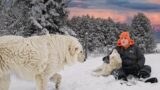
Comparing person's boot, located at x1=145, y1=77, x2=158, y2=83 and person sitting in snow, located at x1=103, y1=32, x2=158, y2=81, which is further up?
person sitting in snow, located at x1=103, y1=32, x2=158, y2=81

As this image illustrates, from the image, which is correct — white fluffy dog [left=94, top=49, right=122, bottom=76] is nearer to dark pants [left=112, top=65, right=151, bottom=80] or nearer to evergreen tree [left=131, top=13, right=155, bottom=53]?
dark pants [left=112, top=65, right=151, bottom=80]

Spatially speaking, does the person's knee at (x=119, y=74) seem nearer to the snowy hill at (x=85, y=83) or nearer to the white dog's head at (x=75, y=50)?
the snowy hill at (x=85, y=83)

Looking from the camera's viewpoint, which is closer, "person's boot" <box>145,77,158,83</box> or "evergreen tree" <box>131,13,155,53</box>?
"person's boot" <box>145,77,158,83</box>

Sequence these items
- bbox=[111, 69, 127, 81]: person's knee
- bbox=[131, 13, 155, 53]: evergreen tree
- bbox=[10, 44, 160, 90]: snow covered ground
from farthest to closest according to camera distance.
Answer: bbox=[131, 13, 155, 53]: evergreen tree → bbox=[111, 69, 127, 81]: person's knee → bbox=[10, 44, 160, 90]: snow covered ground

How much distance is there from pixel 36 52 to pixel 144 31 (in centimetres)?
6120

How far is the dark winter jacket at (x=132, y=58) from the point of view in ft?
28.8

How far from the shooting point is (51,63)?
23.9 feet

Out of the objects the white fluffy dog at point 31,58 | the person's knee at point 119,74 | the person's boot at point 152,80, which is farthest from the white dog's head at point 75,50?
the person's boot at point 152,80

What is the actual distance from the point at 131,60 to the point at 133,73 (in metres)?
0.32

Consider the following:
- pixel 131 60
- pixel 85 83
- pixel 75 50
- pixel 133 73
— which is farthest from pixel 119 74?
pixel 75 50

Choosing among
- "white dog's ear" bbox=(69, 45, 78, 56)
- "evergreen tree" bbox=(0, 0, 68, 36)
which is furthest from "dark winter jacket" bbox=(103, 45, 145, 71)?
"evergreen tree" bbox=(0, 0, 68, 36)

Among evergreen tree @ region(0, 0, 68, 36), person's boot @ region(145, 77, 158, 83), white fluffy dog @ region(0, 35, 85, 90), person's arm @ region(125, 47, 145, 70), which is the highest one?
white fluffy dog @ region(0, 35, 85, 90)

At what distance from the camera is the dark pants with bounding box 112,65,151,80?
8430 millimetres

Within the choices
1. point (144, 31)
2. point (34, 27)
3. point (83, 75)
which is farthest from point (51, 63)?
point (144, 31)
